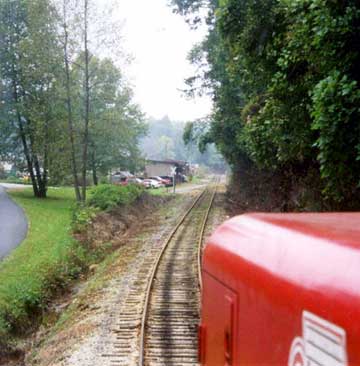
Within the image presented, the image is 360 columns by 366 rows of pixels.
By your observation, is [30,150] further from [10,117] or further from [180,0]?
[180,0]

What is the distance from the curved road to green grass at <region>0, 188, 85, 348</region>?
0.39m

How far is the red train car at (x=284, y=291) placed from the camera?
7.22 feet

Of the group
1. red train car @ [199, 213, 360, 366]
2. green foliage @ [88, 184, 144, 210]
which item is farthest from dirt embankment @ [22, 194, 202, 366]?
red train car @ [199, 213, 360, 366]

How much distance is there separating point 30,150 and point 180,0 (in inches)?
756

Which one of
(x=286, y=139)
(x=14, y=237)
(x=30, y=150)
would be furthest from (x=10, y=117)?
(x=286, y=139)

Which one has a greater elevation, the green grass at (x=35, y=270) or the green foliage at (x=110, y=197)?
the green foliage at (x=110, y=197)

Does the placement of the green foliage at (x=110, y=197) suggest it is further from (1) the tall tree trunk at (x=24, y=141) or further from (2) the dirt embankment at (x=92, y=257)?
(1) the tall tree trunk at (x=24, y=141)

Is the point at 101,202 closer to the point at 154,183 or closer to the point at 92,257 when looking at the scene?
the point at 92,257

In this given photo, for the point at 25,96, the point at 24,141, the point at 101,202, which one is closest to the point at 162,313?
the point at 101,202

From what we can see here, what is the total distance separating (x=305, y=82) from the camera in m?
10.1

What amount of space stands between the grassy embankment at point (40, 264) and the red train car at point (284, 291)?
338 inches

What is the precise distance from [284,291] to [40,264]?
1491 cm

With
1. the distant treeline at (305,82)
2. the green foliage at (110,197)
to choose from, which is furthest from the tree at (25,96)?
the distant treeline at (305,82)

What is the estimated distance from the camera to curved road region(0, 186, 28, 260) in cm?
2078
